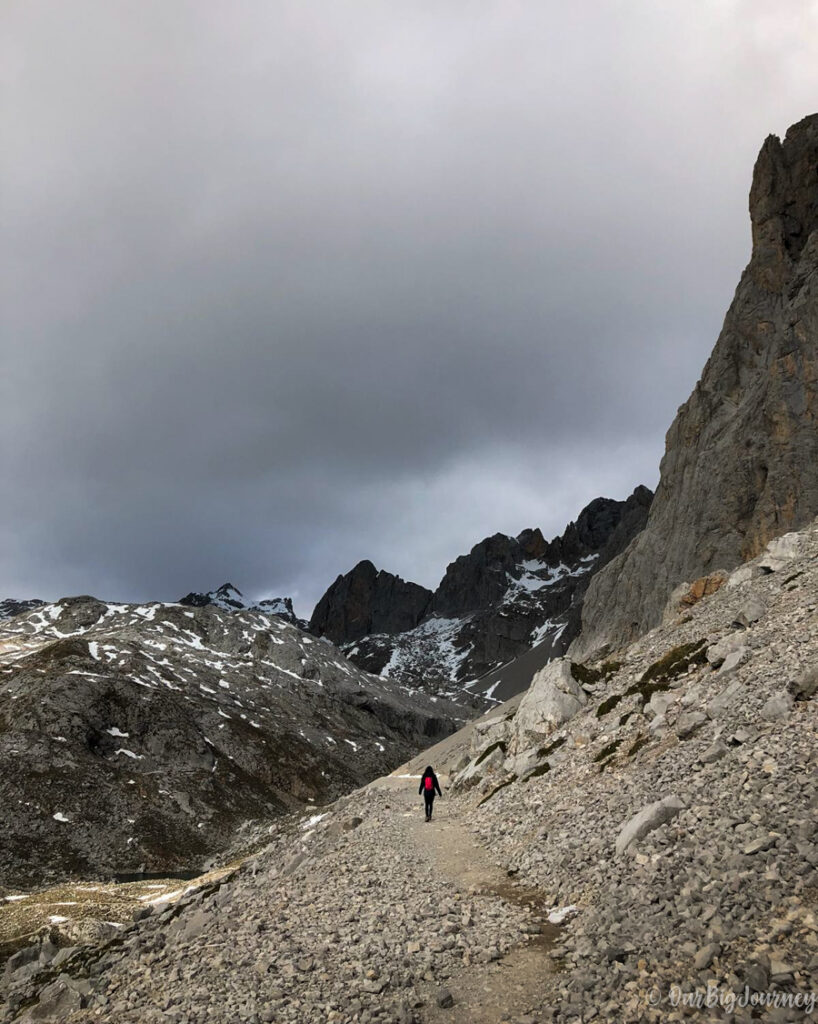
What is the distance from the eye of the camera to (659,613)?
111m

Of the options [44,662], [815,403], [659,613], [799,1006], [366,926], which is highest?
[44,662]

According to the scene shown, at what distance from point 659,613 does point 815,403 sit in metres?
43.9

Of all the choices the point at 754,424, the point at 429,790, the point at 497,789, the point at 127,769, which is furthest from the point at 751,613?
the point at 127,769

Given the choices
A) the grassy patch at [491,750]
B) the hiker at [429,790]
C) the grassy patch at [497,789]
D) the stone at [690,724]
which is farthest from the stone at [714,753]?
the grassy patch at [491,750]

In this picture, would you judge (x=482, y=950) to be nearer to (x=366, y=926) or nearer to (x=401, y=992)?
(x=401, y=992)

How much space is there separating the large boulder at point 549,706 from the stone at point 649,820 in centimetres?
2612

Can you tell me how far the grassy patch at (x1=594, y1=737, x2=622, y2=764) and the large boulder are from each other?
1255 centimetres

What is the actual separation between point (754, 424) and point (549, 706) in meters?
77.1

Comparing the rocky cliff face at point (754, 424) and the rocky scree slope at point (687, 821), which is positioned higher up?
the rocky cliff face at point (754, 424)

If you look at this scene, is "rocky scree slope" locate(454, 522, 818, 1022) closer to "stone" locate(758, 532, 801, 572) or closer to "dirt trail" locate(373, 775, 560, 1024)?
"dirt trail" locate(373, 775, 560, 1024)

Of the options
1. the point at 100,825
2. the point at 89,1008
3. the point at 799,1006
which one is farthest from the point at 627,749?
the point at 100,825

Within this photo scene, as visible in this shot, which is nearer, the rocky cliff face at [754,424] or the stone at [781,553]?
the stone at [781,553]

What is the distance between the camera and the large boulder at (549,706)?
4309cm

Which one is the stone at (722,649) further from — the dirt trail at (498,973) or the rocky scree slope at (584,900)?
the dirt trail at (498,973)
